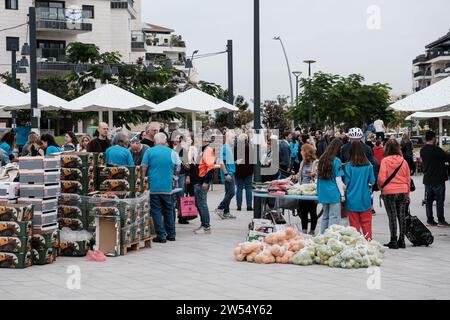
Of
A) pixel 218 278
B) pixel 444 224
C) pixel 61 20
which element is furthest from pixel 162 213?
pixel 61 20

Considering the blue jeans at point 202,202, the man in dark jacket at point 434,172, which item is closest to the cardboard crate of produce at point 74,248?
the blue jeans at point 202,202

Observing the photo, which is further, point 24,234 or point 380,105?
point 380,105

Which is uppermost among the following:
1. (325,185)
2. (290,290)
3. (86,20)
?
(86,20)

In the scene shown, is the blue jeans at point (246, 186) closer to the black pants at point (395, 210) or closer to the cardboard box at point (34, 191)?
the black pants at point (395, 210)

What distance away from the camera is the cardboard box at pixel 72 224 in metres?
11.9

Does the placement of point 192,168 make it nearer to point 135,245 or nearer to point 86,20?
point 135,245

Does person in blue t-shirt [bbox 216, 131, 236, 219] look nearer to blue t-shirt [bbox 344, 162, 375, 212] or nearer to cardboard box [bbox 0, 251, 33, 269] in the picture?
blue t-shirt [bbox 344, 162, 375, 212]

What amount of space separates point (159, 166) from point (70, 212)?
1943 mm

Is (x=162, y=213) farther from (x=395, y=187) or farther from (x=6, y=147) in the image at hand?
(x=6, y=147)

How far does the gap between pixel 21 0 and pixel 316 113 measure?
3287cm

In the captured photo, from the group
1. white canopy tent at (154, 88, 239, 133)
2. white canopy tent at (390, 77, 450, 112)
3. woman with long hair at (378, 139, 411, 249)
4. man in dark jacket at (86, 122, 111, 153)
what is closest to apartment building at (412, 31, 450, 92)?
white canopy tent at (154, 88, 239, 133)

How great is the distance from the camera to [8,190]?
1102 cm

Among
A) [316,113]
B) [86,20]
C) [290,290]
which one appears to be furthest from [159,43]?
[290,290]

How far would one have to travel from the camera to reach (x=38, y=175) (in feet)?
36.4
